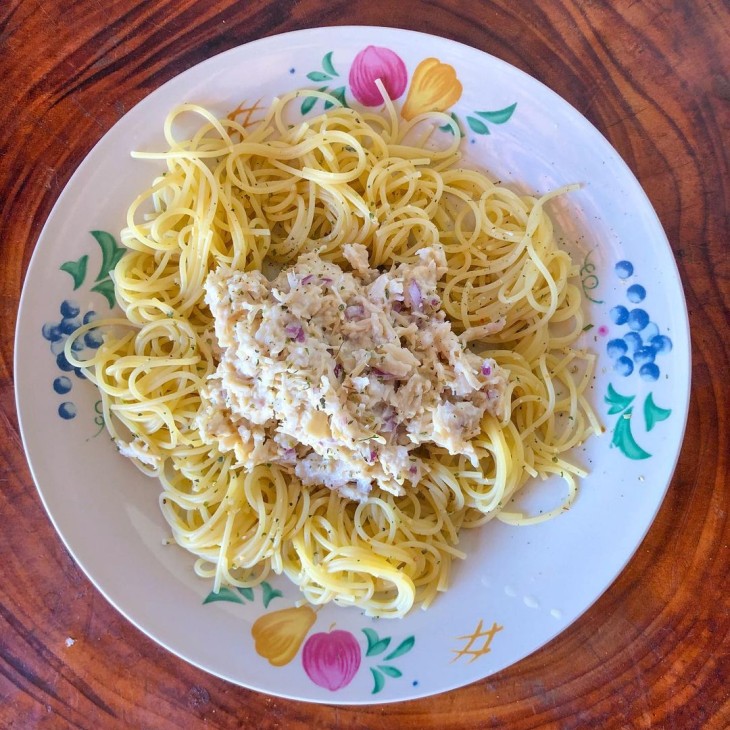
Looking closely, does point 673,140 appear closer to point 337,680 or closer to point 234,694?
point 337,680

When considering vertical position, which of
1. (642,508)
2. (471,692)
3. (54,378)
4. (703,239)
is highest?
(54,378)

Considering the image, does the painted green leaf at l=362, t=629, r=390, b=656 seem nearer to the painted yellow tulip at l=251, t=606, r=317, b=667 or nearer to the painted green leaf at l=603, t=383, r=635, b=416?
the painted yellow tulip at l=251, t=606, r=317, b=667

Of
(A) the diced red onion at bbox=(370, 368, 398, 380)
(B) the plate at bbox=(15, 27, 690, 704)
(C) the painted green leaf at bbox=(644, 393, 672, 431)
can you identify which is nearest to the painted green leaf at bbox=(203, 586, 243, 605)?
(B) the plate at bbox=(15, 27, 690, 704)

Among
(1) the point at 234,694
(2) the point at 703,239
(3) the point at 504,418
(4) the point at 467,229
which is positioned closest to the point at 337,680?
(1) the point at 234,694

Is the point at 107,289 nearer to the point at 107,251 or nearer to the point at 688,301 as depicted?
the point at 107,251

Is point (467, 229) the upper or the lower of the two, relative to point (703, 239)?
upper

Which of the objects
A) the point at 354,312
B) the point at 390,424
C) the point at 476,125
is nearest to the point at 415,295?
the point at 354,312
